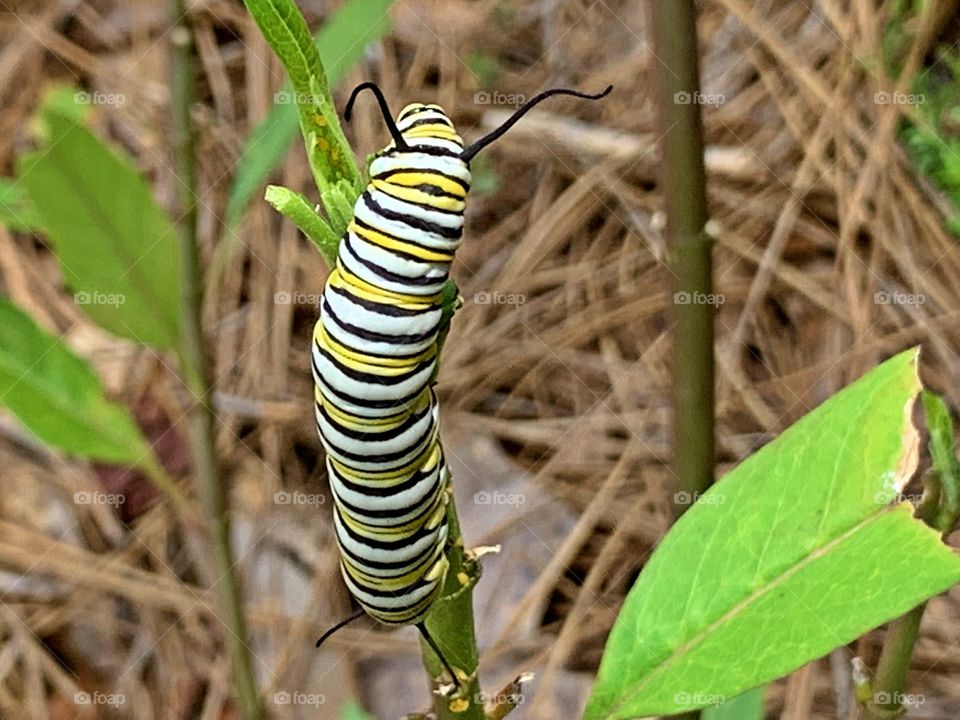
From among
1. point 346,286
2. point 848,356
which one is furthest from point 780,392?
point 346,286

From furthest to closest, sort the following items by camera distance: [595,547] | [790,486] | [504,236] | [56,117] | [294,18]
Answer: [504,236]
[595,547]
[56,117]
[790,486]
[294,18]

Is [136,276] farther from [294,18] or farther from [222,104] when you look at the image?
[222,104]

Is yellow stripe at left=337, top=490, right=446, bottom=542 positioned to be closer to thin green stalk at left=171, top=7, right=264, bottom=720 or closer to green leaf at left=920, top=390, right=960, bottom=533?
green leaf at left=920, top=390, right=960, bottom=533

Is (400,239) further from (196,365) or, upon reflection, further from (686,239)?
(196,365)

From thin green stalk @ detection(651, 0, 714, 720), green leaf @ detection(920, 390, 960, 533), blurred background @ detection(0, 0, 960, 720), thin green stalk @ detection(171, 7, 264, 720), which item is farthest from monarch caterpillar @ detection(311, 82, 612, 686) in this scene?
blurred background @ detection(0, 0, 960, 720)

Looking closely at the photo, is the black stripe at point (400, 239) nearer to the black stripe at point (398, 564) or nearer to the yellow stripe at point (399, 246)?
Result: the yellow stripe at point (399, 246)

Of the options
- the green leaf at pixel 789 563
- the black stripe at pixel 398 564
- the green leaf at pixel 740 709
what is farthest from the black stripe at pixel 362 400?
the green leaf at pixel 740 709
